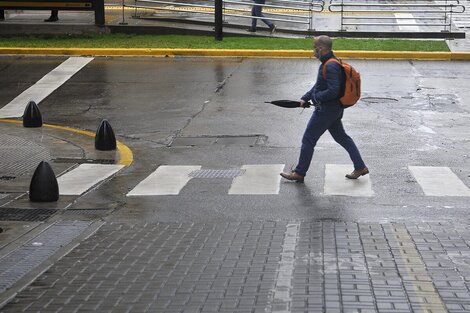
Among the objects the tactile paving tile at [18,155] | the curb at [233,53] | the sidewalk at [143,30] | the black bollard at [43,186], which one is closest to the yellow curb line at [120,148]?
the tactile paving tile at [18,155]

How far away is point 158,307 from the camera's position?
26.9 ft

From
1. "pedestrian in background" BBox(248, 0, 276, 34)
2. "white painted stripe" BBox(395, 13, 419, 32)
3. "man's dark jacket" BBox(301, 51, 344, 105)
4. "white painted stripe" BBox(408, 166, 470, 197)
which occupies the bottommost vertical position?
"white painted stripe" BBox(408, 166, 470, 197)

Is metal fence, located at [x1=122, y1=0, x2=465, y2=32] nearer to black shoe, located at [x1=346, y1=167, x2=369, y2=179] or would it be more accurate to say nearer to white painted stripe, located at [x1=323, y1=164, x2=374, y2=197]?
white painted stripe, located at [x1=323, y1=164, x2=374, y2=197]

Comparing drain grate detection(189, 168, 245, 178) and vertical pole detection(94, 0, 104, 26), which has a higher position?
vertical pole detection(94, 0, 104, 26)

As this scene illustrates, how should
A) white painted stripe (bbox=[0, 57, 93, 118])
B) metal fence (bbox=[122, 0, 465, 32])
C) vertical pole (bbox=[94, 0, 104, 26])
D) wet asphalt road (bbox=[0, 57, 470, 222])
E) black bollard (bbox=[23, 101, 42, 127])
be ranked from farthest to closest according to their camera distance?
1. metal fence (bbox=[122, 0, 465, 32])
2. vertical pole (bbox=[94, 0, 104, 26])
3. white painted stripe (bbox=[0, 57, 93, 118])
4. black bollard (bbox=[23, 101, 42, 127])
5. wet asphalt road (bbox=[0, 57, 470, 222])

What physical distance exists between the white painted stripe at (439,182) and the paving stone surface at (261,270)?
179 cm

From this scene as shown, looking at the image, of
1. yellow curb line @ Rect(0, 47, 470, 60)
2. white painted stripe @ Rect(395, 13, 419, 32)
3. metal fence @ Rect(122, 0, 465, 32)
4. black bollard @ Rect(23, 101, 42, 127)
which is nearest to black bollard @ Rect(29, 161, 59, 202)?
black bollard @ Rect(23, 101, 42, 127)

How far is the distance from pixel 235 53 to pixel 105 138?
10218 mm

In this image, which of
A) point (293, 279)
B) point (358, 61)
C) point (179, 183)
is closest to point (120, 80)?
point (358, 61)

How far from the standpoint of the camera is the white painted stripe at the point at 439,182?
41.8 ft

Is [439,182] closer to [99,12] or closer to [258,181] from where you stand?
[258,181]

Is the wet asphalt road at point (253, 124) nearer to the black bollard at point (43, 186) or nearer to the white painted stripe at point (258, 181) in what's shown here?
the white painted stripe at point (258, 181)

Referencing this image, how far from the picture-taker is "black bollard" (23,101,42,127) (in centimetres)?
1791

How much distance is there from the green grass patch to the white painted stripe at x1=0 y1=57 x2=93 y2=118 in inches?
72.8
